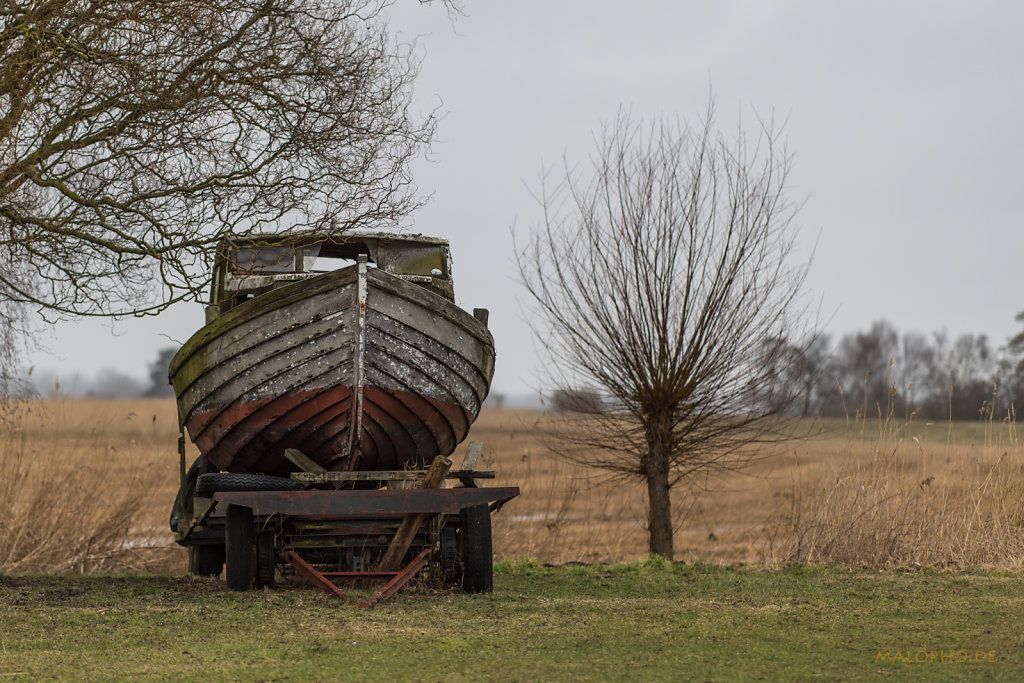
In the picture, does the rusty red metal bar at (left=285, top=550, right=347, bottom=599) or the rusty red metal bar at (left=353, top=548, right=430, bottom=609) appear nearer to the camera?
the rusty red metal bar at (left=353, top=548, right=430, bottom=609)

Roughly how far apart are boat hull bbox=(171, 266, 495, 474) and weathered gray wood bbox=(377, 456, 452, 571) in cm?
72

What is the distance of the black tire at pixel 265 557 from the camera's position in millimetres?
7320

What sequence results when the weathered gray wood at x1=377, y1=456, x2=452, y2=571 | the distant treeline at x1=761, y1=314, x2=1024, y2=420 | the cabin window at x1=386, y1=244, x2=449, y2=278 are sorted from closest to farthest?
the weathered gray wood at x1=377, y1=456, x2=452, y2=571 → the cabin window at x1=386, y1=244, x2=449, y2=278 → the distant treeline at x1=761, y1=314, x2=1024, y2=420

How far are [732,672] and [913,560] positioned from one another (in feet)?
18.2

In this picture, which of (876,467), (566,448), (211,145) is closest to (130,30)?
(211,145)

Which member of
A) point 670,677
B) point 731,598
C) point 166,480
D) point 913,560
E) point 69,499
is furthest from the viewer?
point 166,480

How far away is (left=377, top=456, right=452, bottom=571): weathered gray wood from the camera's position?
280 inches

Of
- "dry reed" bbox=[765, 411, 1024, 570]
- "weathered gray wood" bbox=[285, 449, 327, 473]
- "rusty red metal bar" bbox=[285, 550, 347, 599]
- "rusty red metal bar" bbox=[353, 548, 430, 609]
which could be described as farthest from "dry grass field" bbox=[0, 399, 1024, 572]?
"rusty red metal bar" bbox=[285, 550, 347, 599]

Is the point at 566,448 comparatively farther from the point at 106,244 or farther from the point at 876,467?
the point at 106,244

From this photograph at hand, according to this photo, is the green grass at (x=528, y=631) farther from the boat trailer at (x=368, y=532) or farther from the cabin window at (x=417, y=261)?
the cabin window at (x=417, y=261)

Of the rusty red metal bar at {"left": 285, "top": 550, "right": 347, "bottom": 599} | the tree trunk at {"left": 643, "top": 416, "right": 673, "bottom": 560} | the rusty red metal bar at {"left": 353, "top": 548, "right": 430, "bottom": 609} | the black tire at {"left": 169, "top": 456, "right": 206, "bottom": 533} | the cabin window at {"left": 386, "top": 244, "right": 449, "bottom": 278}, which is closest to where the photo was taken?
the rusty red metal bar at {"left": 353, "top": 548, "right": 430, "bottom": 609}

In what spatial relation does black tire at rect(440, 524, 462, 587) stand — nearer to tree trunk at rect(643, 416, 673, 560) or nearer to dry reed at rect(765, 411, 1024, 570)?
tree trunk at rect(643, 416, 673, 560)

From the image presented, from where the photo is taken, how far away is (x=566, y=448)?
1129 cm

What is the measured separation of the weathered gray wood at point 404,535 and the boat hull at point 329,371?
0.72 m
